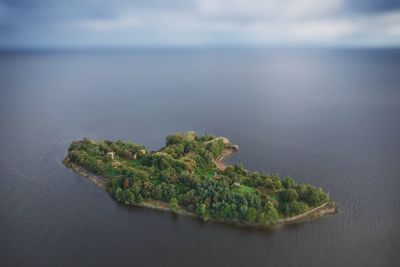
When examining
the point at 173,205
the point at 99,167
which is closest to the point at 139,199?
the point at 173,205

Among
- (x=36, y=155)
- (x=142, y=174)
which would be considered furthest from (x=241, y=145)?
(x=36, y=155)

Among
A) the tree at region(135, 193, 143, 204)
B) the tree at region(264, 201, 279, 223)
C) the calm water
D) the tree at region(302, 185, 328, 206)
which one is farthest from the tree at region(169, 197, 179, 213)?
the tree at region(302, 185, 328, 206)

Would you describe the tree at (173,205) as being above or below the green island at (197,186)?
below

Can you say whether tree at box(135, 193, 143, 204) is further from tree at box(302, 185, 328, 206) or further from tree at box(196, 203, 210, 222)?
tree at box(302, 185, 328, 206)

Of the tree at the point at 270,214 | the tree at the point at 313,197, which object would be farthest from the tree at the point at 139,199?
the tree at the point at 313,197

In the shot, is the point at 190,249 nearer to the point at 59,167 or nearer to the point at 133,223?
the point at 133,223

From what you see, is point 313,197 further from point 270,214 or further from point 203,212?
point 203,212

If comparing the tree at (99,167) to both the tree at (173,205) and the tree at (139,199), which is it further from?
the tree at (173,205)
